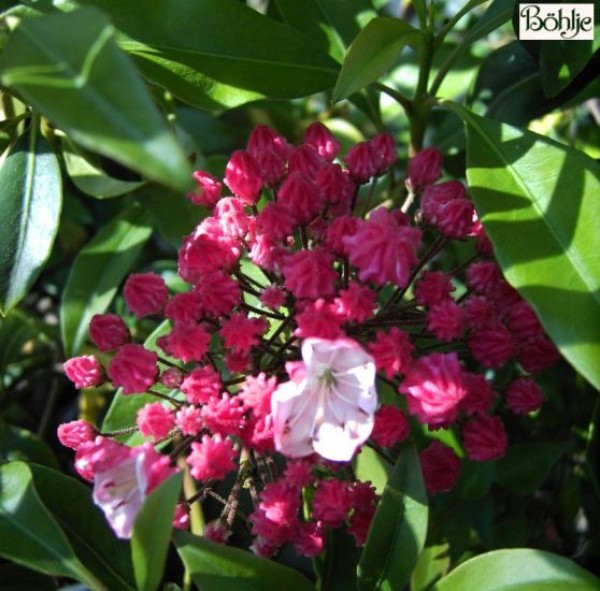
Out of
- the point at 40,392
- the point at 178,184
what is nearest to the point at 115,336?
the point at 178,184

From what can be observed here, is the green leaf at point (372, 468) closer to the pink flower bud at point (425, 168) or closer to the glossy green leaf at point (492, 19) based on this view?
the pink flower bud at point (425, 168)

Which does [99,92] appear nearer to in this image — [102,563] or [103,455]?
[103,455]

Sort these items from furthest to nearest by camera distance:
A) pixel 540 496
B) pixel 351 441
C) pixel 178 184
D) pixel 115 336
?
pixel 540 496 < pixel 115 336 < pixel 351 441 < pixel 178 184

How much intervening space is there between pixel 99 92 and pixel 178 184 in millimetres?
146

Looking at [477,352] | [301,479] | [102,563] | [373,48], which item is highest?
[373,48]

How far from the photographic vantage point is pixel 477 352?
1189mm

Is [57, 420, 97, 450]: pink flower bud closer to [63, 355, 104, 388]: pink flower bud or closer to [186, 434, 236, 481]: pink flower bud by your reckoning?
[63, 355, 104, 388]: pink flower bud

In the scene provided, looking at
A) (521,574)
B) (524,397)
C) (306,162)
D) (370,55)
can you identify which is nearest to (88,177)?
(306,162)

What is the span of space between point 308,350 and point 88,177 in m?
0.50

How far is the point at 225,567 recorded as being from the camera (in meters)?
1.04

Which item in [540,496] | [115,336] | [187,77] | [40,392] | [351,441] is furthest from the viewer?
[40,392]

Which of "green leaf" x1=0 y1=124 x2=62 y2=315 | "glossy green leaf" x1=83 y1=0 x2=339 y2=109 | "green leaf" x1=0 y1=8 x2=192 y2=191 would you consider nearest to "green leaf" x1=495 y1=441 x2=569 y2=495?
"glossy green leaf" x1=83 y1=0 x2=339 y2=109

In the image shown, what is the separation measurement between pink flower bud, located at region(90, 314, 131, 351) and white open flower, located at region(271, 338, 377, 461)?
0.88 feet

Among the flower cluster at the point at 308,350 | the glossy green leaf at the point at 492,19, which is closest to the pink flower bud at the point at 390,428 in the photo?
the flower cluster at the point at 308,350
